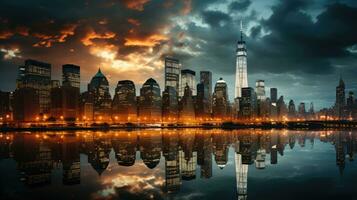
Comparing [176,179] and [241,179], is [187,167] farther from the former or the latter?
[241,179]

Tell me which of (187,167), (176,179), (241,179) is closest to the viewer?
(176,179)

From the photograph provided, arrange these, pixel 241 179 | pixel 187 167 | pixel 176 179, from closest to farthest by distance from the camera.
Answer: pixel 176 179 → pixel 241 179 → pixel 187 167

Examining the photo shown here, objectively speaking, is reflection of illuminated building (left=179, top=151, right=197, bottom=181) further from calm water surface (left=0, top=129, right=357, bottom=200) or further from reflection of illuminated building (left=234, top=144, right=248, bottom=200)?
reflection of illuminated building (left=234, top=144, right=248, bottom=200)

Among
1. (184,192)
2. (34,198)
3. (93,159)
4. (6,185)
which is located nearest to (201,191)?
(184,192)

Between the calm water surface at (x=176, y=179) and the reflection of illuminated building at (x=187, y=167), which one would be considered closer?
the calm water surface at (x=176, y=179)

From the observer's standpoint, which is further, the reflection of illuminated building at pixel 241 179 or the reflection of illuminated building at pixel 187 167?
the reflection of illuminated building at pixel 187 167

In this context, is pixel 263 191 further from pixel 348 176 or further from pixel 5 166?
pixel 5 166

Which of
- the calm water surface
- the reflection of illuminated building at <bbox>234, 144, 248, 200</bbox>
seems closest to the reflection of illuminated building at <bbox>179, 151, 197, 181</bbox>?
the calm water surface

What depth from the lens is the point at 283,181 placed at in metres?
31.2

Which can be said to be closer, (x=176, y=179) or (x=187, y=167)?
(x=176, y=179)

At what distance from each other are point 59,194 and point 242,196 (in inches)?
560

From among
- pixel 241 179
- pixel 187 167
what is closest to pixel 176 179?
pixel 241 179

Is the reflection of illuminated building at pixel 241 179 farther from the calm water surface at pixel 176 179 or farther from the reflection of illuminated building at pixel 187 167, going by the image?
the reflection of illuminated building at pixel 187 167

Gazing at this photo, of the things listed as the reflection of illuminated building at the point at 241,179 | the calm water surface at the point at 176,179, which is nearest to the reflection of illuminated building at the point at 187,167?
the calm water surface at the point at 176,179
